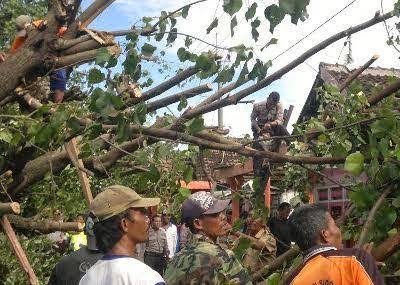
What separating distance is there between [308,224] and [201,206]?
0.79 metres

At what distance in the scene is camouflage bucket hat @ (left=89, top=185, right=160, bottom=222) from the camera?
9.76 ft

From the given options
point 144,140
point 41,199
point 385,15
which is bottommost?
point 41,199

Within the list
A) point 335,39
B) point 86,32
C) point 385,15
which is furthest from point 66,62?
point 385,15

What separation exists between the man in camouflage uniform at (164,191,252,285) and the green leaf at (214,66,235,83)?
32.4 inches

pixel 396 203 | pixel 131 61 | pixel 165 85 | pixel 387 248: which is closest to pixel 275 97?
pixel 165 85

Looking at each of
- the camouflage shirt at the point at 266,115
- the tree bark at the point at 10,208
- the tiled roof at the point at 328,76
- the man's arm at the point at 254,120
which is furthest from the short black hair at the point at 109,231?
the tiled roof at the point at 328,76

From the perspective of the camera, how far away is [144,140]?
464cm

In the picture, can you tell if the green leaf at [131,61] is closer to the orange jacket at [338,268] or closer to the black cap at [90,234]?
the black cap at [90,234]

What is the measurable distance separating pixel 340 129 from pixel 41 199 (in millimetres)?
3872

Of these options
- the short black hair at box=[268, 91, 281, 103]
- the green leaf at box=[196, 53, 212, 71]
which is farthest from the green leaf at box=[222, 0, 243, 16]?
the short black hair at box=[268, 91, 281, 103]

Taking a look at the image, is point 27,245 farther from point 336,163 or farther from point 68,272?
point 336,163

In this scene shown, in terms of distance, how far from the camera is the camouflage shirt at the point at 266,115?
8141 millimetres

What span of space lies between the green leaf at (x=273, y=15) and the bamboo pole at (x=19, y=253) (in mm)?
2822

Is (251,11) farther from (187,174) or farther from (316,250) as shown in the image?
(316,250)
